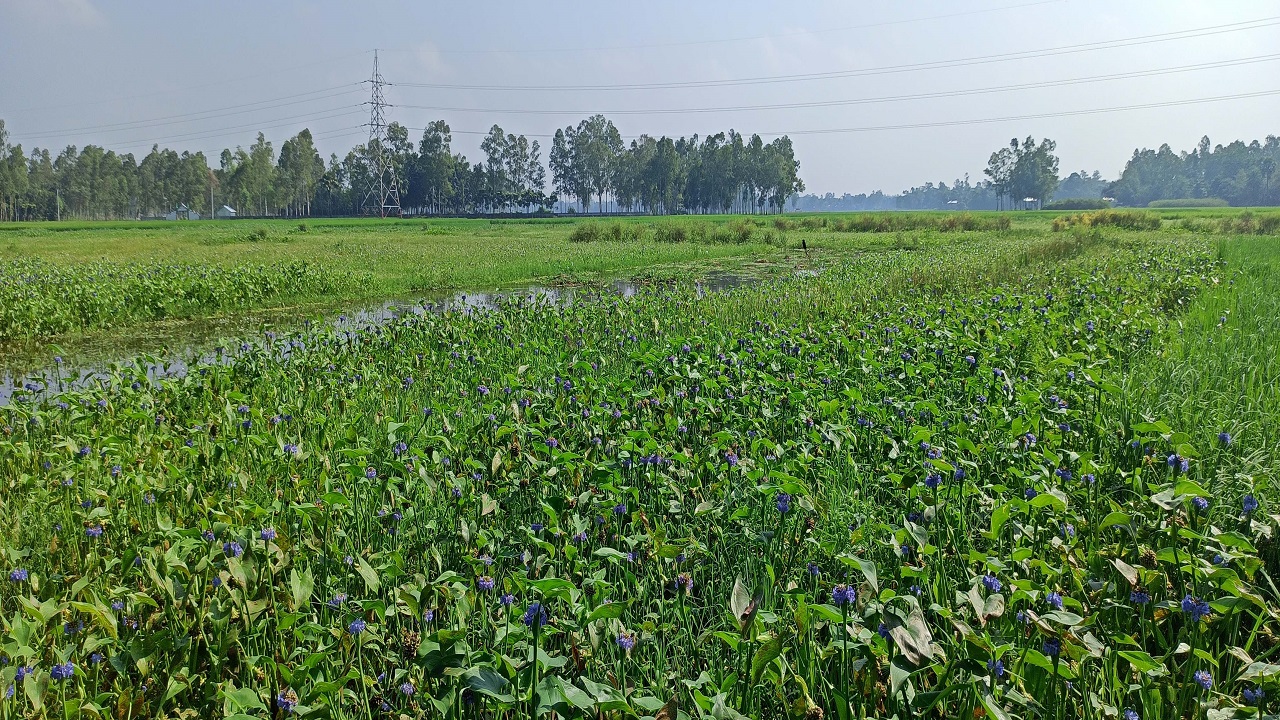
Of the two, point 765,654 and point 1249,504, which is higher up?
point 1249,504

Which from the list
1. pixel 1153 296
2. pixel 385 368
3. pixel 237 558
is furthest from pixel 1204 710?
pixel 1153 296

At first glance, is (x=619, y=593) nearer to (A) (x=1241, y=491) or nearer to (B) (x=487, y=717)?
(B) (x=487, y=717)

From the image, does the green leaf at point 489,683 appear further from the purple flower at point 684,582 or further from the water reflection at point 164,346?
the water reflection at point 164,346

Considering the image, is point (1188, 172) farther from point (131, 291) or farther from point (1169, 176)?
point (131, 291)

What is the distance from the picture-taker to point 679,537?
3188 millimetres

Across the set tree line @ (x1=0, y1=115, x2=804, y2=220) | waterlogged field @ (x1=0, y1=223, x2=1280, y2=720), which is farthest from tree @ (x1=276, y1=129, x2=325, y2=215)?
waterlogged field @ (x1=0, y1=223, x2=1280, y2=720)

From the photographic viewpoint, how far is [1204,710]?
1.91m

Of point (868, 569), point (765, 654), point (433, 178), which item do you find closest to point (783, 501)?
point (868, 569)

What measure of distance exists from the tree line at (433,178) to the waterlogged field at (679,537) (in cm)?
9030

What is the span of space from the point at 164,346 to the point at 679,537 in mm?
5989

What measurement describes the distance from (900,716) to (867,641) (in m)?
0.40

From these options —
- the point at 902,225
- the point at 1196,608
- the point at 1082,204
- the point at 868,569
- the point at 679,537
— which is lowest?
the point at 679,537

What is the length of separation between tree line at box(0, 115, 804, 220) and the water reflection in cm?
8263

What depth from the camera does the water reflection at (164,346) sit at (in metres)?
6.64
